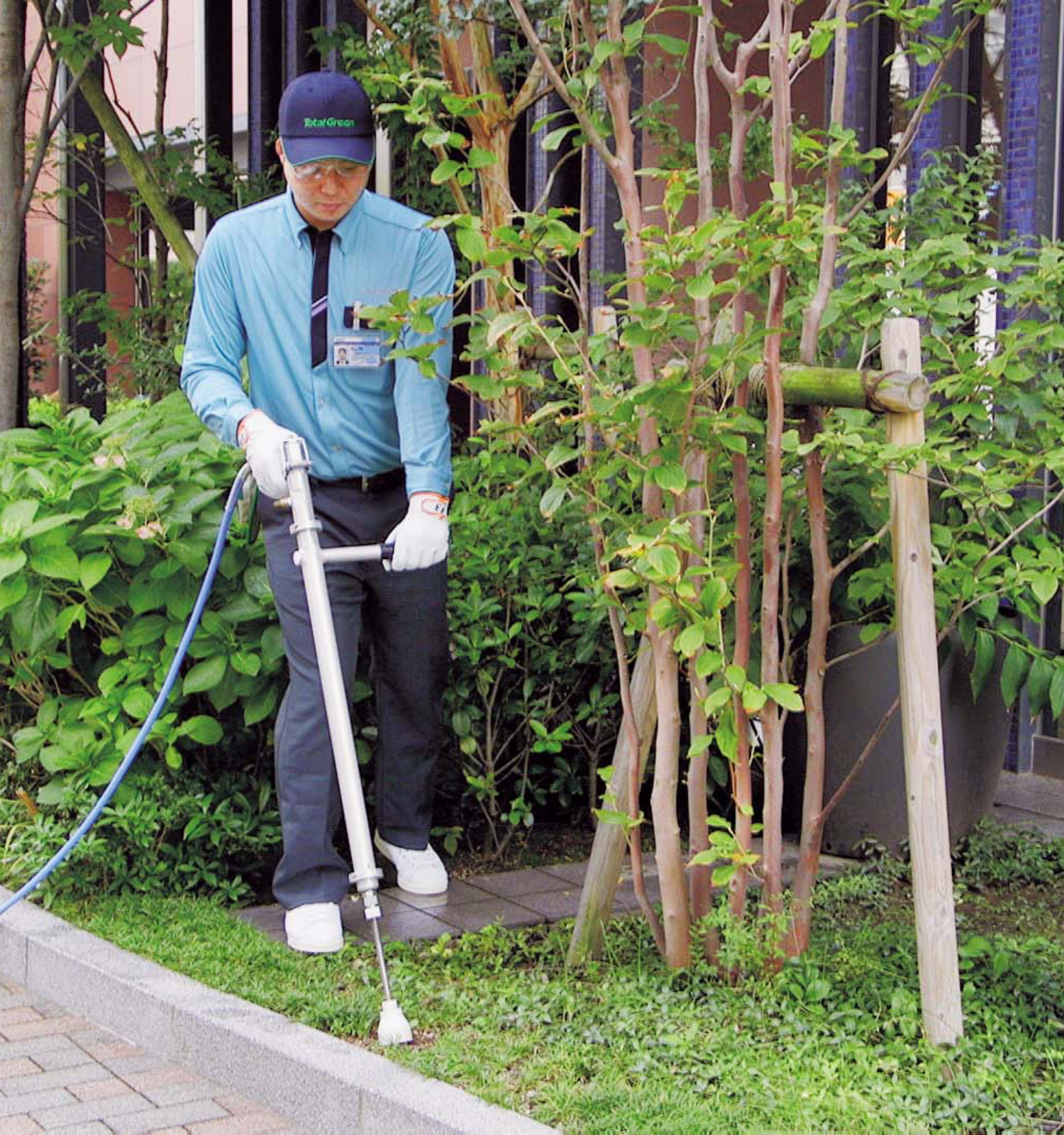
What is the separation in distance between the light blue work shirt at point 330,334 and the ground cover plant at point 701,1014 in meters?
1.26

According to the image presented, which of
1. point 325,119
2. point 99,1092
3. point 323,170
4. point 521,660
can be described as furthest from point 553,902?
point 325,119

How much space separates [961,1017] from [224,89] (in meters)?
11.0

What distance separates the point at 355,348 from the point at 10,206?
12.7 ft

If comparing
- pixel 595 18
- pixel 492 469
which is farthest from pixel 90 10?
pixel 492 469

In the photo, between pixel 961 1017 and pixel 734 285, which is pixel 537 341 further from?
pixel 961 1017

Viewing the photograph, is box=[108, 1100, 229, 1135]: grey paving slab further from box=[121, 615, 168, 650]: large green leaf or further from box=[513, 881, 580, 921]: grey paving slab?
box=[121, 615, 168, 650]: large green leaf

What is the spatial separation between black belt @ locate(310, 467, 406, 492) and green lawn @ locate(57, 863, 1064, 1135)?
1.20 metres

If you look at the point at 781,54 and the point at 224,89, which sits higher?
the point at 224,89

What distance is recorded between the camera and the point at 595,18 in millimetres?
4844

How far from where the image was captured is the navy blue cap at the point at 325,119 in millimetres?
4480

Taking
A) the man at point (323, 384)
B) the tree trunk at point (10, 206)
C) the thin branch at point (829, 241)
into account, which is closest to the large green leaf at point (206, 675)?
the man at point (323, 384)

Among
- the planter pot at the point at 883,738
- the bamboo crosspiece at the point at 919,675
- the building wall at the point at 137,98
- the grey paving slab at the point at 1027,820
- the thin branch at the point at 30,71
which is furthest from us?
the building wall at the point at 137,98

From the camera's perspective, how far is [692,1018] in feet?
12.5

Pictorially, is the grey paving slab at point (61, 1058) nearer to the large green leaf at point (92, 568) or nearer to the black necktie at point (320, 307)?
the large green leaf at point (92, 568)
